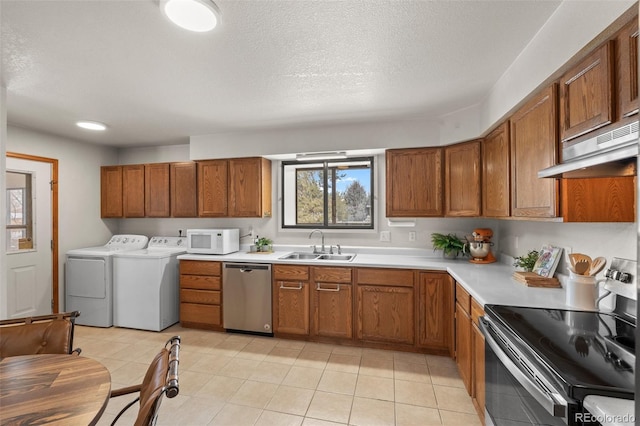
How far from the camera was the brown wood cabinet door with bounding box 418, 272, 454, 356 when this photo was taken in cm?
278

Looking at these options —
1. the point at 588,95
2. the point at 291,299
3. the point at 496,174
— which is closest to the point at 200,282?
the point at 291,299

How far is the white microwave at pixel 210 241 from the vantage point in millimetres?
3600

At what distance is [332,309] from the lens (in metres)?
3.10

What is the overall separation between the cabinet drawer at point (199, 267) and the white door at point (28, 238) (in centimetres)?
175

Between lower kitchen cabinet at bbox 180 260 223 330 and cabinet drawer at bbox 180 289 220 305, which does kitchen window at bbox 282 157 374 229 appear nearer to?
lower kitchen cabinet at bbox 180 260 223 330

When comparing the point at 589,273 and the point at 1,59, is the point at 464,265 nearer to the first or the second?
the point at 589,273

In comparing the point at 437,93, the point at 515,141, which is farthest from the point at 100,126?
the point at 515,141

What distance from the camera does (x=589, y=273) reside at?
155 cm

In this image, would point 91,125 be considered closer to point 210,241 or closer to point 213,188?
point 213,188

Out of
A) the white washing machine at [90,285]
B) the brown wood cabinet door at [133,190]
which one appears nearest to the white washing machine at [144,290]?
the white washing machine at [90,285]

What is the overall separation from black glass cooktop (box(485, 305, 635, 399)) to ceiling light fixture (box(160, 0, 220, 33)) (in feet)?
6.70

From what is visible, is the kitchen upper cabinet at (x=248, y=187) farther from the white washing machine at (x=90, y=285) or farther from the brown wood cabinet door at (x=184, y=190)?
the white washing machine at (x=90, y=285)

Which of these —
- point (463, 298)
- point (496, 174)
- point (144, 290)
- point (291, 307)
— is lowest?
point (291, 307)

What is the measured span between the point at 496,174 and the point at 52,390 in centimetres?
298
